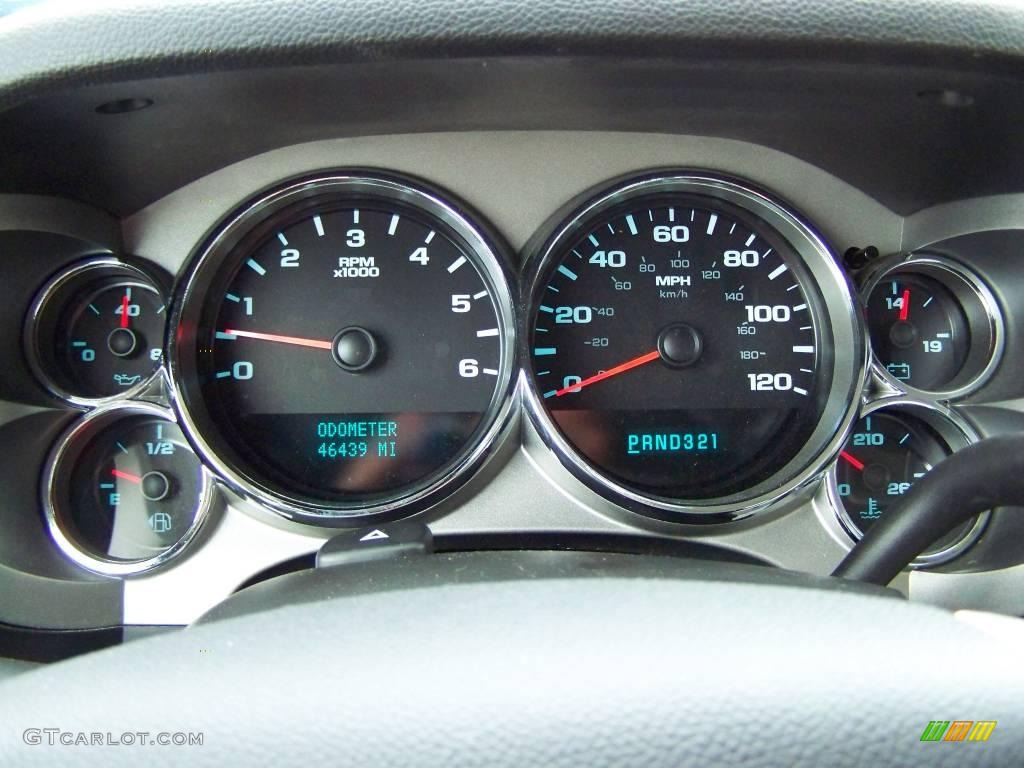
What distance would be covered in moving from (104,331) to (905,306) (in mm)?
2242

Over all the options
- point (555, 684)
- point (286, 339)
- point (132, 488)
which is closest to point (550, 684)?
point (555, 684)

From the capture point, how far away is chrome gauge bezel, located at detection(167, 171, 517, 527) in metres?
2.12

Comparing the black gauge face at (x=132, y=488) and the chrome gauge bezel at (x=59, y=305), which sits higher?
the chrome gauge bezel at (x=59, y=305)

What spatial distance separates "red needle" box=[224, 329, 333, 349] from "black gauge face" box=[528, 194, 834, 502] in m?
0.57

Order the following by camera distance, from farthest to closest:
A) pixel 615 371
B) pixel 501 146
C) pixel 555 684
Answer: pixel 615 371, pixel 501 146, pixel 555 684

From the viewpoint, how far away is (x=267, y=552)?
218 centimetres

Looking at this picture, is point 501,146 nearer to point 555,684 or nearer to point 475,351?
point 475,351

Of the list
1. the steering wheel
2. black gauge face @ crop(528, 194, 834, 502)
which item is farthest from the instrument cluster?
the steering wheel

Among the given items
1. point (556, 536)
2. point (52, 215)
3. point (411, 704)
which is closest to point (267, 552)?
point (556, 536)

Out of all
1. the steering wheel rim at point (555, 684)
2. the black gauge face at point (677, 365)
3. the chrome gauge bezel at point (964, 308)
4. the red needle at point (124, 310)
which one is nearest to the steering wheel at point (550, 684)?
the steering wheel rim at point (555, 684)

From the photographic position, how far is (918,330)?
2453mm

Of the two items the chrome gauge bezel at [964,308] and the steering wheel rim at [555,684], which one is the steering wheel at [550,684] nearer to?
the steering wheel rim at [555,684]

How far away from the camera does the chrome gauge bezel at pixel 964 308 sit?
90.6 inches

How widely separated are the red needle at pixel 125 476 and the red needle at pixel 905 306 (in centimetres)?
215
